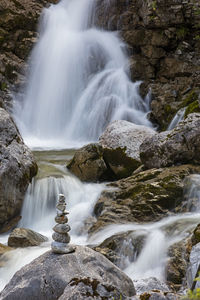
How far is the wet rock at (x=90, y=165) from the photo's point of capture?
10203mm

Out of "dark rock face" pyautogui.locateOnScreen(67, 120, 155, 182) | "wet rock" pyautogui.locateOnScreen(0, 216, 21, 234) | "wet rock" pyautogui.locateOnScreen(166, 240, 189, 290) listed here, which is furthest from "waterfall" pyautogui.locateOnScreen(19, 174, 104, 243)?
"wet rock" pyautogui.locateOnScreen(166, 240, 189, 290)

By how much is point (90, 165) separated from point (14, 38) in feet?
43.0

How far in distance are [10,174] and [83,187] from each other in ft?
7.09

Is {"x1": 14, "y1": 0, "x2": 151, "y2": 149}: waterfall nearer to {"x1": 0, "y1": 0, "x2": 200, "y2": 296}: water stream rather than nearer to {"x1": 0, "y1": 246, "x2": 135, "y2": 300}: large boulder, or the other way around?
{"x1": 0, "y1": 0, "x2": 200, "y2": 296}: water stream

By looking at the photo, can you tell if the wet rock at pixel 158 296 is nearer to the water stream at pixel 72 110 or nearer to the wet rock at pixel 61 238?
the wet rock at pixel 61 238

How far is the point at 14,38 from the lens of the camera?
20422mm

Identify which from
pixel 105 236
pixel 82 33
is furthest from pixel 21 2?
pixel 105 236

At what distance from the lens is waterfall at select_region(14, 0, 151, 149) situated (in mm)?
16594

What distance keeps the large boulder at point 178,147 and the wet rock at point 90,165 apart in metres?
1.43

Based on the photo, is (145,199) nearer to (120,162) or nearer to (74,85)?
(120,162)

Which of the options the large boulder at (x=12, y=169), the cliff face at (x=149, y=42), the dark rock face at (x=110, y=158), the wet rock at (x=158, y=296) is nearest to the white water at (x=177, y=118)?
the cliff face at (x=149, y=42)

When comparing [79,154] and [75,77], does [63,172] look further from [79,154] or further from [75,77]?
[75,77]

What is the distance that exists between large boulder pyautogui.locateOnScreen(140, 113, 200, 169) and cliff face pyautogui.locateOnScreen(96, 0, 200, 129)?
740 cm

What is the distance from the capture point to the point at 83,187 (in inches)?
386
